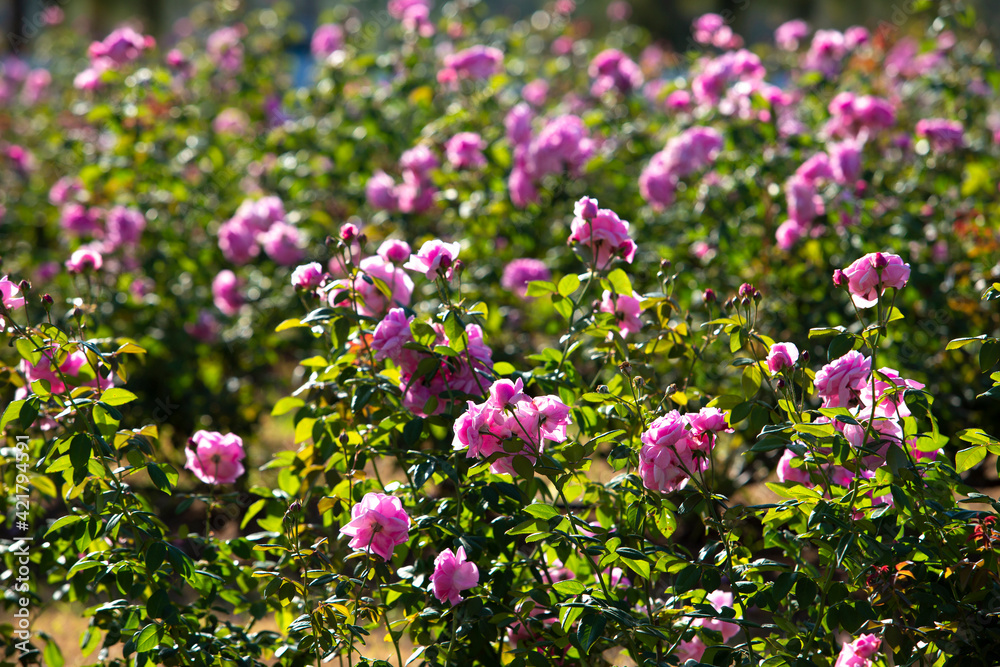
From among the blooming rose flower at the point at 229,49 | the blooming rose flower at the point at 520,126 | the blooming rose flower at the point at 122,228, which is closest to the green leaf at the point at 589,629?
the blooming rose flower at the point at 520,126

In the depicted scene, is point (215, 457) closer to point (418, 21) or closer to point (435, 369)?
point (435, 369)

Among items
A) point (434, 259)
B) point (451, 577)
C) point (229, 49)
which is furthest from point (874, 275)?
point (229, 49)

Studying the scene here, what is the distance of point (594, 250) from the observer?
1.76 m

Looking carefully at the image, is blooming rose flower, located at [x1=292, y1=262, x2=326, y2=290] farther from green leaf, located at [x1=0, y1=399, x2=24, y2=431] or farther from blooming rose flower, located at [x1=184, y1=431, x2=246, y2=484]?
green leaf, located at [x1=0, y1=399, x2=24, y2=431]

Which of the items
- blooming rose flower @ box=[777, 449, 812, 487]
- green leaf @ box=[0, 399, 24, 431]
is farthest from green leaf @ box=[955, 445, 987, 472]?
green leaf @ box=[0, 399, 24, 431]

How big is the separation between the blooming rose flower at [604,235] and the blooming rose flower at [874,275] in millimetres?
445

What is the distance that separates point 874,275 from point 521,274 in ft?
5.46

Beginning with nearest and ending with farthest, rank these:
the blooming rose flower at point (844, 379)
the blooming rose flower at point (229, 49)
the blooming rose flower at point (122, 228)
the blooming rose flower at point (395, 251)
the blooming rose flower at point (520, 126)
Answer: the blooming rose flower at point (844, 379) → the blooming rose flower at point (395, 251) → the blooming rose flower at point (520, 126) → the blooming rose flower at point (122, 228) → the blooming rose flower at point (229, 49)

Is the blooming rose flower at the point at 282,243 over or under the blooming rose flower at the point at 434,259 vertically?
under

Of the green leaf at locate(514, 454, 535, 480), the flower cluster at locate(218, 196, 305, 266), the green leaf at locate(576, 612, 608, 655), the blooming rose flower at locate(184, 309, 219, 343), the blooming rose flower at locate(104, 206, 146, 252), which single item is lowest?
the blooming rose flower at locate(184, 309, 219, 343)

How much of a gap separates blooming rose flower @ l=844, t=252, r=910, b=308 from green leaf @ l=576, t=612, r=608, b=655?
0.69 m

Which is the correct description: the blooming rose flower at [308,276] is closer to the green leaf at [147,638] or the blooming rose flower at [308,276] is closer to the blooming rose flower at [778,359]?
the green leaf at [147,638]

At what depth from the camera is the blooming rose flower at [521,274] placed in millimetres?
2959

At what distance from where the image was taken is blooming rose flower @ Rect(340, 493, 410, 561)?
1427mm
